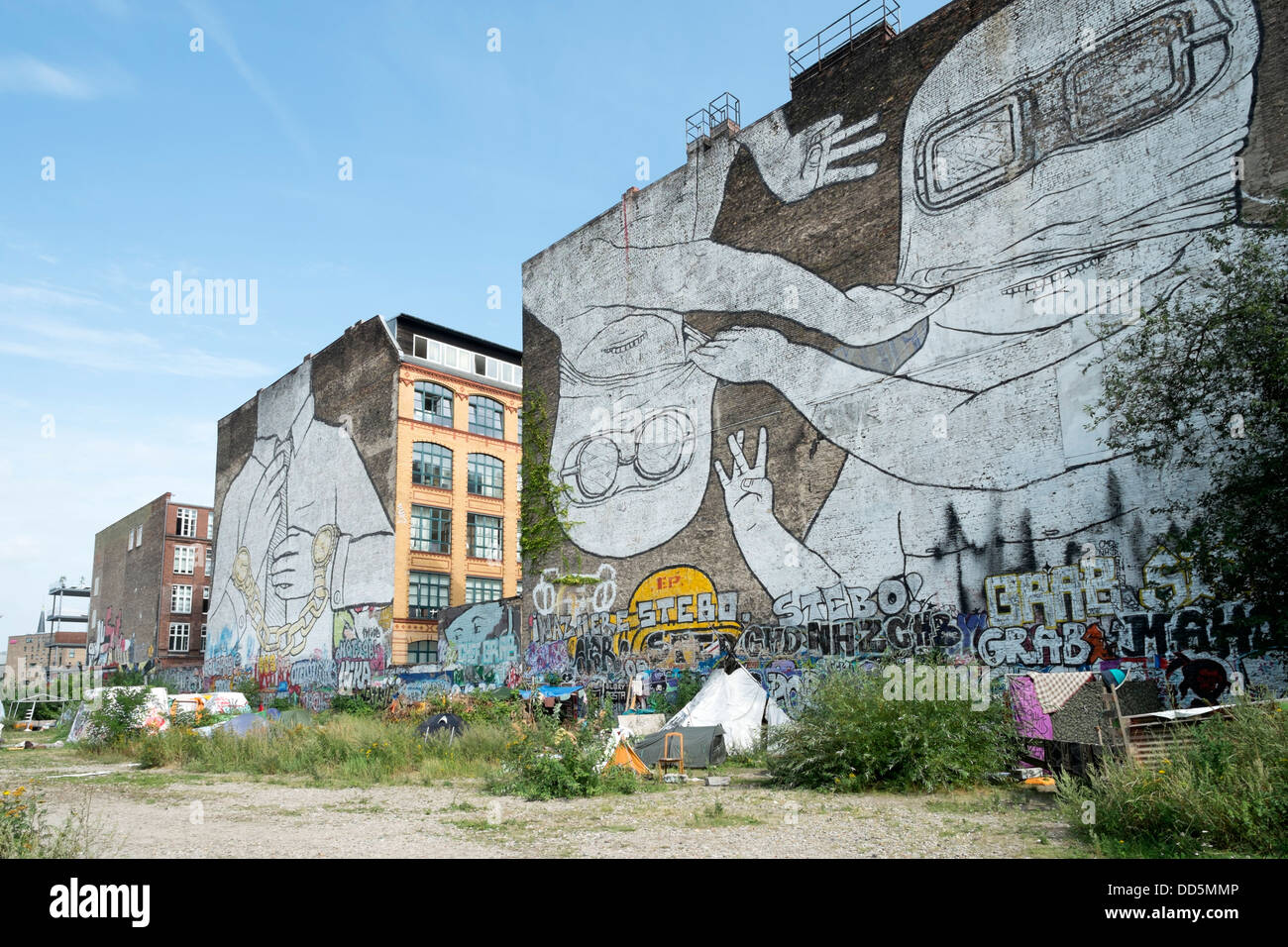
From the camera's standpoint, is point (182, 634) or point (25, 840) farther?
point (182, 634)

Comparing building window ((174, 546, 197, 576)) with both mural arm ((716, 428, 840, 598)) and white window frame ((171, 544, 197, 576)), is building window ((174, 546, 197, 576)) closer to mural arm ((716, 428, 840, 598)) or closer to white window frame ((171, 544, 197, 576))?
white window frame ((171, 544, 197, 576))

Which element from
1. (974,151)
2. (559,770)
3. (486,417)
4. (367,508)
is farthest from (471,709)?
(486,417)

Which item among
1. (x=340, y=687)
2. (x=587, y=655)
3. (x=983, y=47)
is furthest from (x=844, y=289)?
(x=340, y=687)

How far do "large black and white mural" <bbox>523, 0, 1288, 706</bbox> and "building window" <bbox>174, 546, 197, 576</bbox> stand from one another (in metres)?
40.4

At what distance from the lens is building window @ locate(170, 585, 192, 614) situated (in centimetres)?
5338

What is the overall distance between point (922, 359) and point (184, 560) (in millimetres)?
51254

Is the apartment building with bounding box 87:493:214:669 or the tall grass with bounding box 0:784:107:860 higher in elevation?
the apartment building with bounding box 87:493:214:669

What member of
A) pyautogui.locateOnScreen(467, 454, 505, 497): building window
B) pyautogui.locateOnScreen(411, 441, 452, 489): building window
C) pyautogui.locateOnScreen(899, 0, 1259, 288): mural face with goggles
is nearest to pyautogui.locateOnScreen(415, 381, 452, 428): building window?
pyautogui.locateOnScreen(411, 441, 452, 489): building window

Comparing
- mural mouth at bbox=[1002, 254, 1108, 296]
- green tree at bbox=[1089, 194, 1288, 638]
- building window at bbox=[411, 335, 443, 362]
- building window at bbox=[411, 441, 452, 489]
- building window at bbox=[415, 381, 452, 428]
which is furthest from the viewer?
building window at bbox=[411, 335, 443, 362]

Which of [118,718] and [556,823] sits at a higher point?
[118,718]

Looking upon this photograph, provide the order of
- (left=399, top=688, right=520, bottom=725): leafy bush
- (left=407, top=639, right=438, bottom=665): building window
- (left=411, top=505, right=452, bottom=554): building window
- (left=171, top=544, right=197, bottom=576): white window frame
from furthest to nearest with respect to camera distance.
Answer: (left=171, top=544, right=197, bottom=576): white window frame, (left=411, top=505, right=452, bottom=554): building window, (left=407, top=639, right=438, bottom=665): building window, (left=399, top=688, right=520, bottom=725): leafy bush

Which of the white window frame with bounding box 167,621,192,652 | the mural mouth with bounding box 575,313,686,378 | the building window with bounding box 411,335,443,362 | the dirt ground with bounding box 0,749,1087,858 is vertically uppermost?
the building window with bounding box 411,335,443,362

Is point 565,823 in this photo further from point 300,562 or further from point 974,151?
point 300,562

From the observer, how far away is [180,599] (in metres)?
53.8
